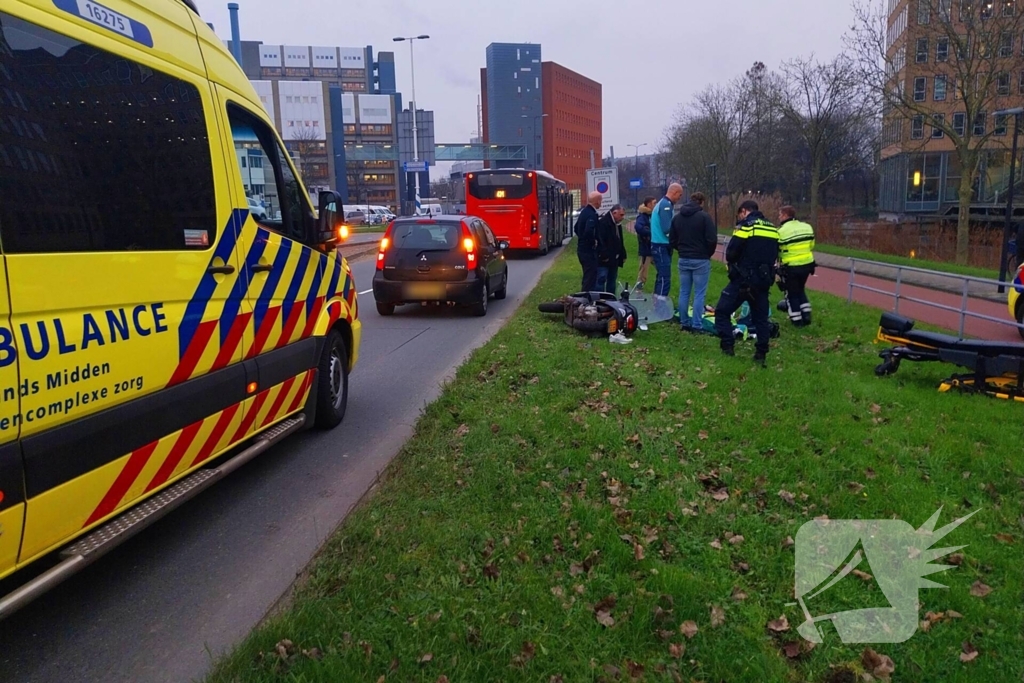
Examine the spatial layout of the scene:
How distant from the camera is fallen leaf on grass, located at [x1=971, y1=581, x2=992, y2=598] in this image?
3467 mm

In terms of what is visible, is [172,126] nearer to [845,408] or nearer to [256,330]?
[256,330]

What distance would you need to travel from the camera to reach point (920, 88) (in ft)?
122

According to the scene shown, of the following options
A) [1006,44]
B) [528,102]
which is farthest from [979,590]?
[528,102]

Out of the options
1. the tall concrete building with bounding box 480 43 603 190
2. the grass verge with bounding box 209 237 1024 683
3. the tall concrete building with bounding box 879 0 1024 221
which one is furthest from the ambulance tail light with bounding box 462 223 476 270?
the tall concrete building with bounding box 480 43 603 190

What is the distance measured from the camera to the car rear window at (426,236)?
12555mm

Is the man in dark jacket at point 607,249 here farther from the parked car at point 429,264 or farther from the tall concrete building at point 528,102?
the tall concrete building at point 528,102

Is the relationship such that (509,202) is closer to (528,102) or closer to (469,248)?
(469,248)

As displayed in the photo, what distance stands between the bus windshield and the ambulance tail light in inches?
576

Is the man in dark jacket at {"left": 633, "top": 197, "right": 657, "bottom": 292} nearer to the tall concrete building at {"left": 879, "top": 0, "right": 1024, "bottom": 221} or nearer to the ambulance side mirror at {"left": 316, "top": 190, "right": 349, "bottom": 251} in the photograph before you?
the ambulance side mirror at {"left": 316, "top": 190, "right": 349, "bottom": 251}

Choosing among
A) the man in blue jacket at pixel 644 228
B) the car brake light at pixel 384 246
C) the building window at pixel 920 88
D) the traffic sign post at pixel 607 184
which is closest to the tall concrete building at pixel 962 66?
the building window at pixel 920 88

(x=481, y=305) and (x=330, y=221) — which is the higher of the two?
(x=330, y=221)

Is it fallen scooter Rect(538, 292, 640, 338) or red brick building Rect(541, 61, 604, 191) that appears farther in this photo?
red brick building Rect(541, 61, 604, 191)

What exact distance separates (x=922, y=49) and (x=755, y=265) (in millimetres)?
25699

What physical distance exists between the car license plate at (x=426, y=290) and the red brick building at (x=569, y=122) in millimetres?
107212
